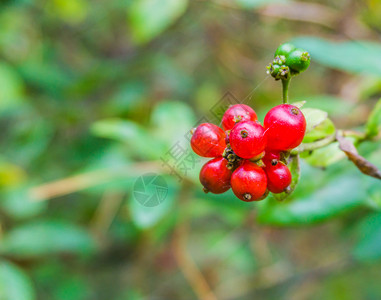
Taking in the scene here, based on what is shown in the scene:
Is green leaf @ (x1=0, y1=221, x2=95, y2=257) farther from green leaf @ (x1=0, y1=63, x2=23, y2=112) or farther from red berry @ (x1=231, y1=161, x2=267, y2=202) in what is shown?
red berry @ (x1=231, y1=161, x2=267, y2=202)

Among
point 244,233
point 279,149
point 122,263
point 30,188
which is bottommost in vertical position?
point 279,149

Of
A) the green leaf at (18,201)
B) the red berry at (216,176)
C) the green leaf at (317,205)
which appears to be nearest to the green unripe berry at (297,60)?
the red berry at (216,176)

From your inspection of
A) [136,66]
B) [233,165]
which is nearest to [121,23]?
[136,66]

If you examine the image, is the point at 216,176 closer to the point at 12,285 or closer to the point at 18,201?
the point at 12,285

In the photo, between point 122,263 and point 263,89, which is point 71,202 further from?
point 263,89

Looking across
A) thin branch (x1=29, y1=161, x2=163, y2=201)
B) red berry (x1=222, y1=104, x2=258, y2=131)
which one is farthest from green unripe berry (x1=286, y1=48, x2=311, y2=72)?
thin branch (x1=29, y1=161, x2=163, y2=201)

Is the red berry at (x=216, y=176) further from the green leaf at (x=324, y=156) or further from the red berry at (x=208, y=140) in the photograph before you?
the green leaf at (x=324, y=156)
